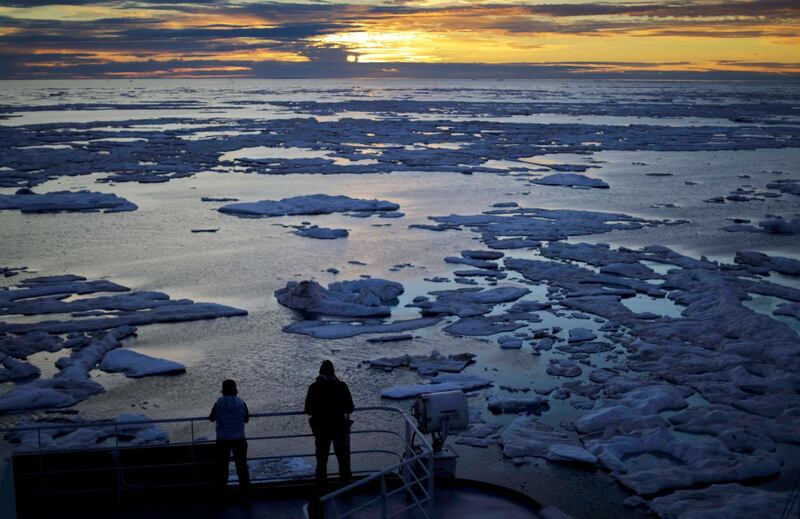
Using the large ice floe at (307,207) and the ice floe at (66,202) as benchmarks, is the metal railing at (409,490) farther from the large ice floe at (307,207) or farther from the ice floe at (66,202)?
the ice floe at (66,202)

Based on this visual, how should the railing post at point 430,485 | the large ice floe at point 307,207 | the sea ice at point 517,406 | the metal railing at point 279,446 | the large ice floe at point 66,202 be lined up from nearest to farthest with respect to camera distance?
the railing post at point 430,485 → the metal railing at point 279,446 → the sea ice at point 517,406 → the large ice floe at point 307,207 → the large ice floe at point 66,202

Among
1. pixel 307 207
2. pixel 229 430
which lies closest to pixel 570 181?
pixel 307 207

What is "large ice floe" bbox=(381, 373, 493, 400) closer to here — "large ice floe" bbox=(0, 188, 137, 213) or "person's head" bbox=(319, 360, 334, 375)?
"person's head" bbox=(319, 360, 334, 375)

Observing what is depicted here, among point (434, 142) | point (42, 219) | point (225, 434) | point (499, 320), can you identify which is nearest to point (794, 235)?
point (499, 320)

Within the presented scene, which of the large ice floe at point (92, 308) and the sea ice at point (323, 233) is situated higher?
the large ice floe at point (92, 308)

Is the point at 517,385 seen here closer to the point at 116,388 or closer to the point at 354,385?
the point at 354,385

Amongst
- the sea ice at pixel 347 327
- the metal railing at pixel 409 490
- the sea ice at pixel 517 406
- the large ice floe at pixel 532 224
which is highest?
the metal railing at pixel 409 490

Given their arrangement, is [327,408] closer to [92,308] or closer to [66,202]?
[92,308]

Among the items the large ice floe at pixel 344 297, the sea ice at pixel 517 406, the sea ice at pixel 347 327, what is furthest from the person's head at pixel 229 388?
the large ice floe at pixel 344 297
